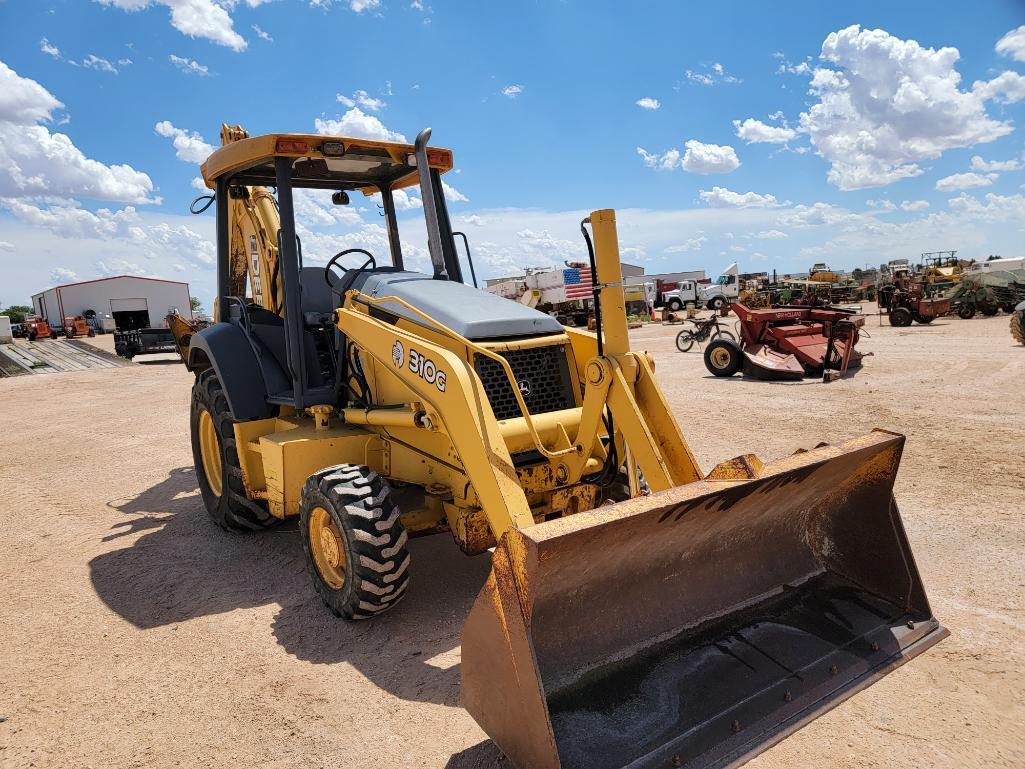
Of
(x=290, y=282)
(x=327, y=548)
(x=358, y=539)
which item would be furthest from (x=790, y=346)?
(x=358, y=539)

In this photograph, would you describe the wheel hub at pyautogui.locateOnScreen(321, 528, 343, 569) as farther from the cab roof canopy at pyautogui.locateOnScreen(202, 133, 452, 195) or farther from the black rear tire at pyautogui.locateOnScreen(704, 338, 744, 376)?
the black rear tire at pyautogui.locateOnScreen(704, 338, 744, 376)

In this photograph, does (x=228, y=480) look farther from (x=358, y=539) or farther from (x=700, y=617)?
(x=700, y=617)

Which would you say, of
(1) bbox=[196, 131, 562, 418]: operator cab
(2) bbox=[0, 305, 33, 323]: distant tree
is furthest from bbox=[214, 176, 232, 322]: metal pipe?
(2) bbox=[0, 305, 33, 323]: distant tree

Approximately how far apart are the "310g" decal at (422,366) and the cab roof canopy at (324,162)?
1.61 meters

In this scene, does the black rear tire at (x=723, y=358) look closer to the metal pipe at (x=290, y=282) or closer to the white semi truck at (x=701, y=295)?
the metal pipe at (x=290, y=282)

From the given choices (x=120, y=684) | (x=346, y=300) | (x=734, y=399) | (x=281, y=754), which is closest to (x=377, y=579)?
(x=281, y=754)

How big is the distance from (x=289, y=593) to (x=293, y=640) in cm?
69

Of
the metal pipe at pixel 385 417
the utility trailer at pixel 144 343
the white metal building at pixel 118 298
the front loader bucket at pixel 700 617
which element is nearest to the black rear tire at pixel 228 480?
the metal pipe at pixel 385 417

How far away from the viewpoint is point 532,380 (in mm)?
4203

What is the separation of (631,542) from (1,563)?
16.6 feet

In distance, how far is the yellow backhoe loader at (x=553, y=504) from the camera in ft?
8.86

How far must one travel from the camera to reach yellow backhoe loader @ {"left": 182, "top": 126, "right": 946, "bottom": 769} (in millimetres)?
2699

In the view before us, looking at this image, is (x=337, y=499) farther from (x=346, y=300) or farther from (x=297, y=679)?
(x=346, y=300)

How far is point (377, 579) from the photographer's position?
3719 mm
